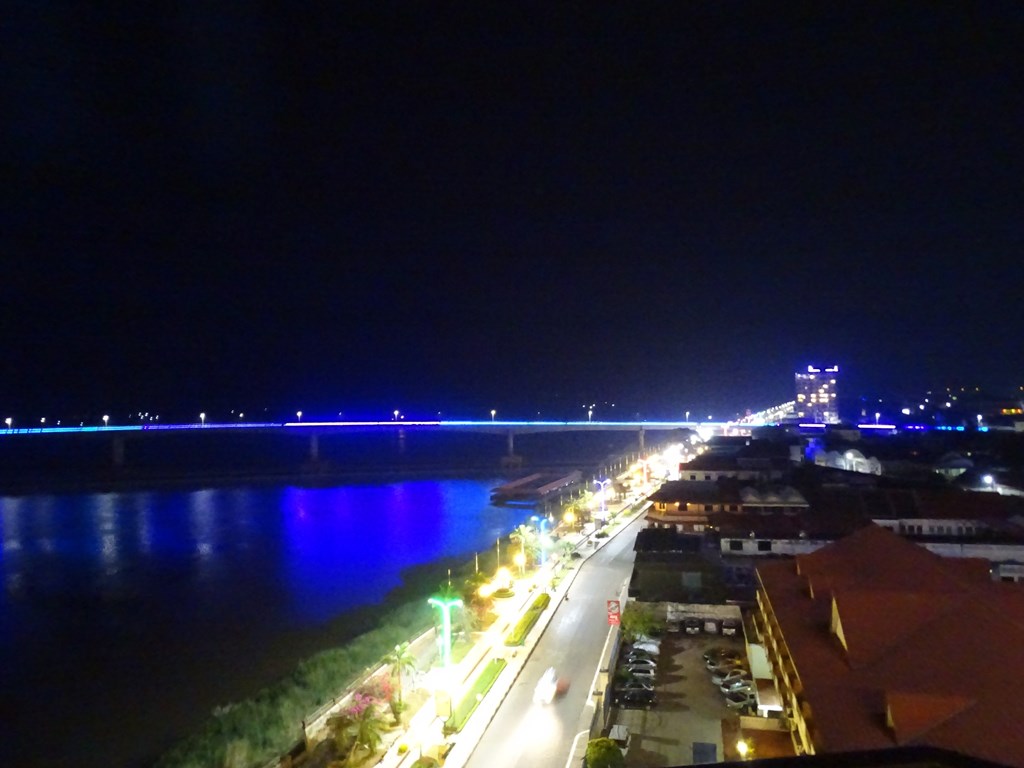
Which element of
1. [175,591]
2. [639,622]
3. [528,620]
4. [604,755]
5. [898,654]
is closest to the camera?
[898,654]

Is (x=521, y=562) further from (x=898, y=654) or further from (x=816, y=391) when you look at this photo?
(x=816, y=391)

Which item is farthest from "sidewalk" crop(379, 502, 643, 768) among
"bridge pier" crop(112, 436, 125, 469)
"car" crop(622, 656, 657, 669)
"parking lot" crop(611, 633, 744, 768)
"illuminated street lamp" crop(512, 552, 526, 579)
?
"bridge pier" crop(112, 436, 125, 469)

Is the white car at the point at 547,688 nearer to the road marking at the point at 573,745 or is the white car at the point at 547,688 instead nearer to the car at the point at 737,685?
the road marking at the point at 573,745

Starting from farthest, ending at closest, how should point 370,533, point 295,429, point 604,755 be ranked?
point 295,429, point 370,533, point 604,755

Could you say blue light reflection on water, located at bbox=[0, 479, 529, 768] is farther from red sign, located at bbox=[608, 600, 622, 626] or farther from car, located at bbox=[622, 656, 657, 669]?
car, located at bbox=[622, 656, 657, 669]

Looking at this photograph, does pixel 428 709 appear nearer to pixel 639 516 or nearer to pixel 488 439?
pixel 639 516

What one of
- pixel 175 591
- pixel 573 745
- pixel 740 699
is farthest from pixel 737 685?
pixel 175 591

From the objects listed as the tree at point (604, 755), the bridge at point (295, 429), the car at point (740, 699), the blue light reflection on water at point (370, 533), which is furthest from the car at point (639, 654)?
the bridge at point (295, 429)
